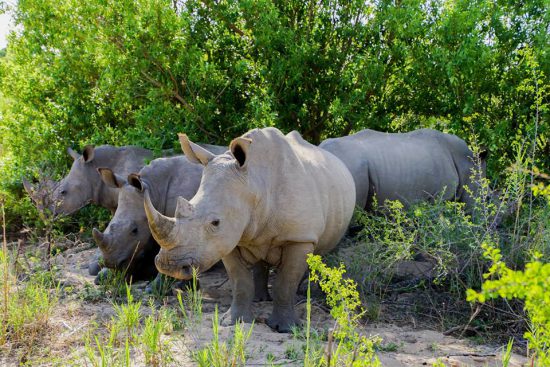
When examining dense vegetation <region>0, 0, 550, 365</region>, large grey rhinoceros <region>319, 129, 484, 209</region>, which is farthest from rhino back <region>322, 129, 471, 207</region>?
dense vegetation <region>0, 0, 550, 365</region>

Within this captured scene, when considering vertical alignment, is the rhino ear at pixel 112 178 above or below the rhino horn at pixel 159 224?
below

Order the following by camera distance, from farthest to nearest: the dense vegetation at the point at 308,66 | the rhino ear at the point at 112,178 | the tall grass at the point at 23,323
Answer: the dense vegetation at the point at 308,66, the rhino ear at the point at 112,178, the tall grass at the point at 23,323

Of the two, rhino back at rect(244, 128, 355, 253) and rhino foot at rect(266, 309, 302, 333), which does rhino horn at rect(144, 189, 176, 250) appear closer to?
rhino back at rect(244, 128, 355, 253)

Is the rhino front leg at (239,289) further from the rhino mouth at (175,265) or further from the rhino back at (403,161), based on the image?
the rhino back at (403,161)

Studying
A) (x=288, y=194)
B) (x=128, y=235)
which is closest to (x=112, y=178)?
(x=128, y=235)

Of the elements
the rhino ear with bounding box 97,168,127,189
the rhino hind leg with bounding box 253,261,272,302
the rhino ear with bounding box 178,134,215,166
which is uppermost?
the rhino ear with bounding box 178,134,215,166

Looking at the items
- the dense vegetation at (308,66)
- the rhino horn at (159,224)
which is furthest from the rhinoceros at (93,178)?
the rhino horn at (159,224)

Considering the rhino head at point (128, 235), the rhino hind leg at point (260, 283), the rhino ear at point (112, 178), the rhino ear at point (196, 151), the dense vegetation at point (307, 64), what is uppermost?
the dense vegetation at point (307, 64)

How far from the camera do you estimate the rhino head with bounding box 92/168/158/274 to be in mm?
6305

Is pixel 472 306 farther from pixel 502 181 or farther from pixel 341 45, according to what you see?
pixel 341 45

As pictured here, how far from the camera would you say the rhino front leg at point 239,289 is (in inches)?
215

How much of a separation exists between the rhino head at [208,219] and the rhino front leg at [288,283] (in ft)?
1.58

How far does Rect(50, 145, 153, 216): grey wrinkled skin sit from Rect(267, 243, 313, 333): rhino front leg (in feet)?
10.2

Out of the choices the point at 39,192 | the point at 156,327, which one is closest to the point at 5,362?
the point at 156,327
